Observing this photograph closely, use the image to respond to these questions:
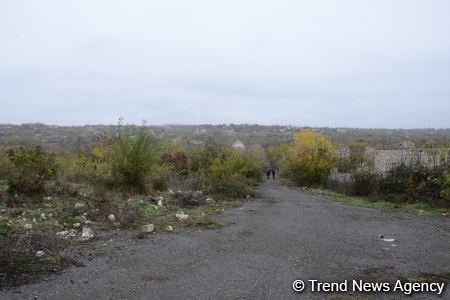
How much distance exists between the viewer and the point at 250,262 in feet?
29.0

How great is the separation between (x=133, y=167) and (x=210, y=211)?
4.67 metres

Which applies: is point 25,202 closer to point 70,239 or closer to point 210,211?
point 70,239

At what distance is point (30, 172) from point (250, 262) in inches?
379

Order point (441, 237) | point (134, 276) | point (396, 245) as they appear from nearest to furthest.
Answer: point (134, 276) → point (396, 245) → point (441, 237)

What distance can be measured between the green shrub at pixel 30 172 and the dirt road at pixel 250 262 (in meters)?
5.36

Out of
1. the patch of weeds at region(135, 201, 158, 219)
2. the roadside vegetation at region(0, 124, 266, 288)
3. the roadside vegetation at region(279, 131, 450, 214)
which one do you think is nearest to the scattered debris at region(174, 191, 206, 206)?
the roadside vegetation at region(0, 124, 266, 288)

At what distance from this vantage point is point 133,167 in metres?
19.3

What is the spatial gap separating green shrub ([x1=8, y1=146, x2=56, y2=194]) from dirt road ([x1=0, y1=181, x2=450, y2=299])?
5.36m

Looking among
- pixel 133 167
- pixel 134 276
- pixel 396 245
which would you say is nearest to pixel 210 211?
pixel 133 167

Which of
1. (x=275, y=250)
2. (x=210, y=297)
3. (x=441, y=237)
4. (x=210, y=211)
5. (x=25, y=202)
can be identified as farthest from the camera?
(x=210, y=211)

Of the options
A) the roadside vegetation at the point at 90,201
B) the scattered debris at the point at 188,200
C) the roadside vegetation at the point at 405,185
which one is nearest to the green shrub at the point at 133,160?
the roadside vegetation at the point at 90,201

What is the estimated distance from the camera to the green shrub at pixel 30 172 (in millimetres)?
14727

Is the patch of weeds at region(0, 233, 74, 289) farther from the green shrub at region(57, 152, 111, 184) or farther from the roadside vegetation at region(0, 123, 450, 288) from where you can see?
the green shrub at region(57, 152, 111, 184)

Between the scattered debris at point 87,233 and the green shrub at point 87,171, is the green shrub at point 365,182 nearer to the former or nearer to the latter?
the green shrub at point 87,171
